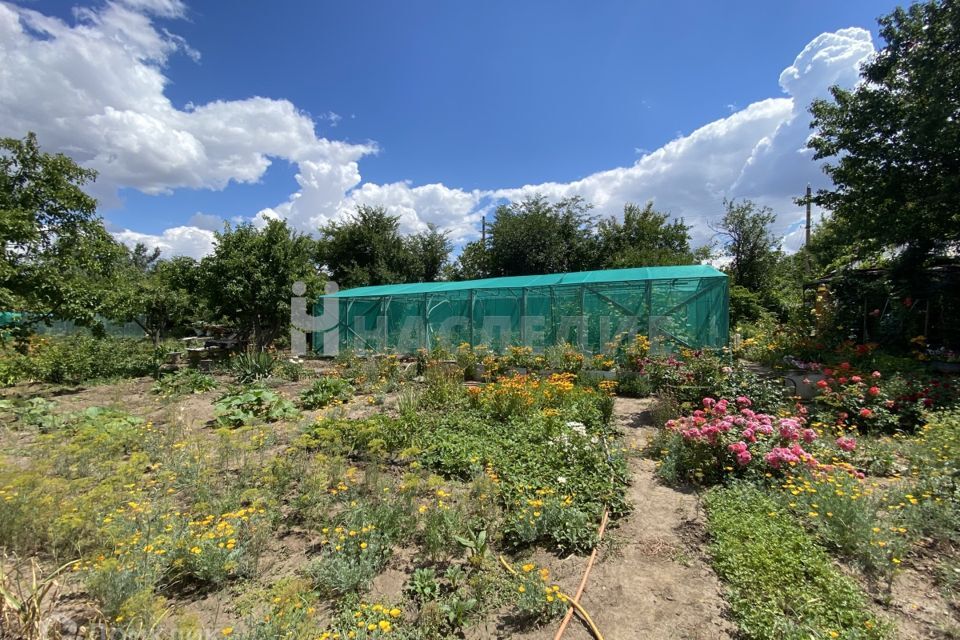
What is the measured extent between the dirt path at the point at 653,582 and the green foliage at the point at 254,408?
17.1 feet

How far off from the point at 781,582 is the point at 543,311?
29.3ft

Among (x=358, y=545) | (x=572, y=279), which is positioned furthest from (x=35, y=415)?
(x=572, y=279)

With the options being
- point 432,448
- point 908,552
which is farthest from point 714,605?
point 432,448

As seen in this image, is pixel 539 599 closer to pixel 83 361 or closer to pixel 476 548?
pixel 476 548

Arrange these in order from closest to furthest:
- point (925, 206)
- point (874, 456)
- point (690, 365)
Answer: point (874, 456) → point (690, 365) → point (925, 206)

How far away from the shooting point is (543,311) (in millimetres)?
11102

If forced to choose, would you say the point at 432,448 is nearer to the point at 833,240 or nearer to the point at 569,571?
the point at 569,571

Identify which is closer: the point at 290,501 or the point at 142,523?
the point at 142,523

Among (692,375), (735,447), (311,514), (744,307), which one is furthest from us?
(744,307)

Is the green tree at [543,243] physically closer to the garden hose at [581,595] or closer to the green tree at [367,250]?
the green tree at [367,250]

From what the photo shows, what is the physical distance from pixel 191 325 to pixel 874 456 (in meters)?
20.4

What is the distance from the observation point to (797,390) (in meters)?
6.77

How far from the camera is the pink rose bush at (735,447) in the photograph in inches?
149

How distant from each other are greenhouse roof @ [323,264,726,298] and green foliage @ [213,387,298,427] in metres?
6.81
